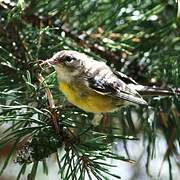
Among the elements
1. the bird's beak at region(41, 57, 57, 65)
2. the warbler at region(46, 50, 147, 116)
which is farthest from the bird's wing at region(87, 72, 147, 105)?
the bird's beak at region(41, 57, 57, 65)

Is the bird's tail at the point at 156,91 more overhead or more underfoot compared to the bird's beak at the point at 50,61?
more underfoot

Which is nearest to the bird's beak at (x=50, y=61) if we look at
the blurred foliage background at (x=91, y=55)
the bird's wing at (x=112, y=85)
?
the blurred foliage background at (x=91, y=55)

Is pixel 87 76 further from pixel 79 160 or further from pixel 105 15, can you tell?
pixel 79 160

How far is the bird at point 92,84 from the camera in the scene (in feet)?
3.56

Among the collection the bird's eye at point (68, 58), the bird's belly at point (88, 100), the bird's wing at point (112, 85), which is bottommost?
the bird's belly at point (88, 100)

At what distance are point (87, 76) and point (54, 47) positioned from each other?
0.23 meters

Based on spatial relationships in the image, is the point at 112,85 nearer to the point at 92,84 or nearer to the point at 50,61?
the point at 92,84

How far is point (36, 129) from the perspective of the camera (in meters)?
0.88

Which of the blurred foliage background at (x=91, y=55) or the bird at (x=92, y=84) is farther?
the bird at (x=92, y=84)

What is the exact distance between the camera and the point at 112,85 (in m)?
1.19

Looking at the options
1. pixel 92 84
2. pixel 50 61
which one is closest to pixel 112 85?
pixel 92 84

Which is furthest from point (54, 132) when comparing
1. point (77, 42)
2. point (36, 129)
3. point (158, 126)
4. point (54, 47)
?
point (158, 126)

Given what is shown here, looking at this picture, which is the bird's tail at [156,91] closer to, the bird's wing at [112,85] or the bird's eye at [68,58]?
the bird's wing at [112,85]

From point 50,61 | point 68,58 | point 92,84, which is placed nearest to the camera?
point 50,61
